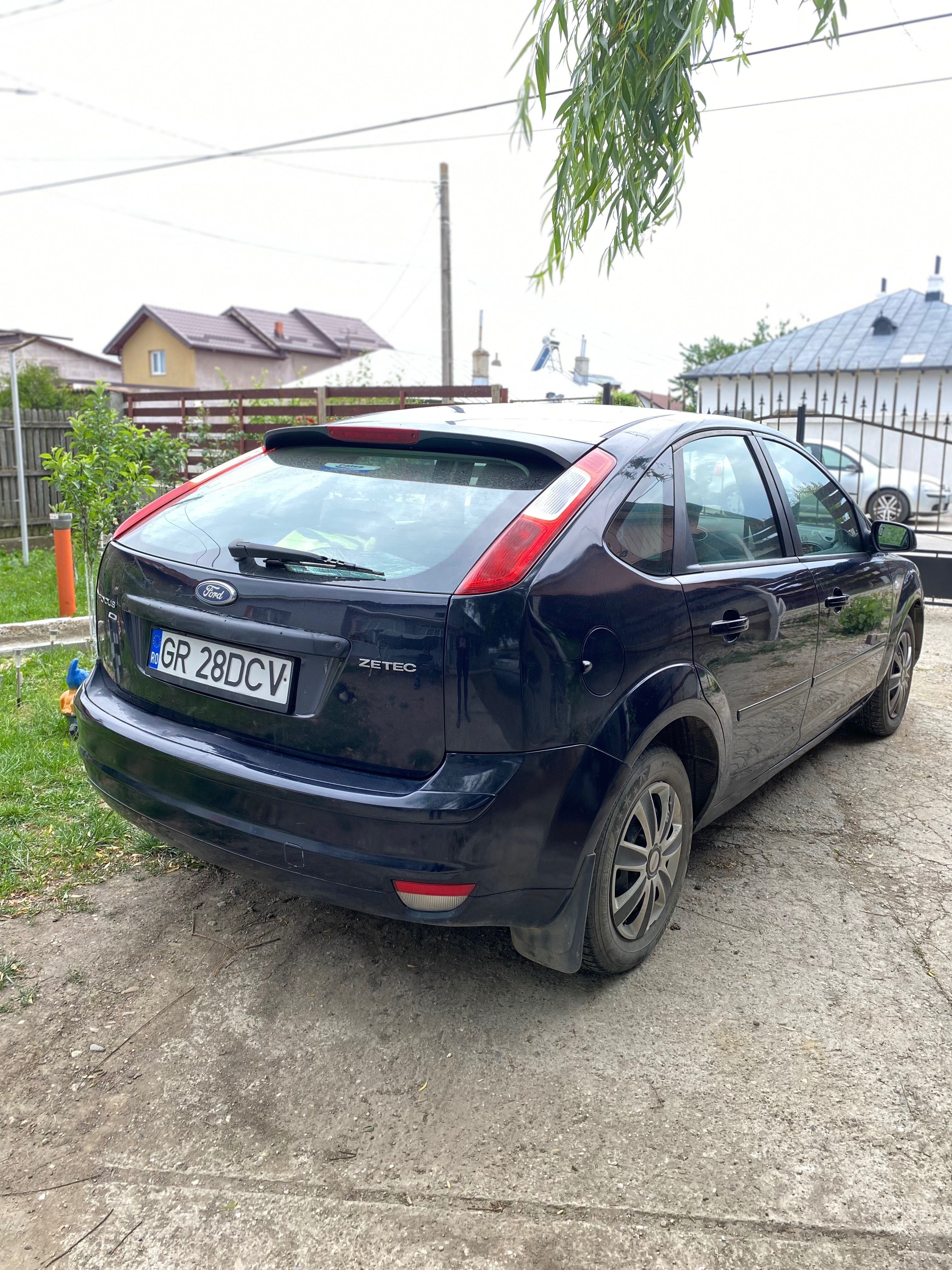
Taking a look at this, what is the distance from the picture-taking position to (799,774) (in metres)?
4.67

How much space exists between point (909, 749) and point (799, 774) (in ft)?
2.69

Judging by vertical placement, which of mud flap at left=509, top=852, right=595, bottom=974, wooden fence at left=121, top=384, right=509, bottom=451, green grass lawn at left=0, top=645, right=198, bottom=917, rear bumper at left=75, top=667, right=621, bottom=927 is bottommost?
green grass lawn at left=0, top=645, right=198, bottom=917

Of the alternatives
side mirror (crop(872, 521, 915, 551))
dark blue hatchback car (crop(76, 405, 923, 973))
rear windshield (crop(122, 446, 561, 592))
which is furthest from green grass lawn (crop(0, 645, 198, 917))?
side mirror (crop(872, 521, 915, 551))

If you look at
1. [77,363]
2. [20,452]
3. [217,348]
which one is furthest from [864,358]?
[77,363]

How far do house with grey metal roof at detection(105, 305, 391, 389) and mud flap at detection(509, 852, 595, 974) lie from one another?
148 ft

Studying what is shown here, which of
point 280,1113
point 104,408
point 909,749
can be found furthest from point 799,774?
point 104,408

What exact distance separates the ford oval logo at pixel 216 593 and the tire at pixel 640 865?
1.14 meters

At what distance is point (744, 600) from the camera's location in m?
3.17

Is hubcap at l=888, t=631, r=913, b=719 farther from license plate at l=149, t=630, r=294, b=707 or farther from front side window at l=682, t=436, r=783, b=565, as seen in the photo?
license plate at l=149, t=630, r=294, b=707

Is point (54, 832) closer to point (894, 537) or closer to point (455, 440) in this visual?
point (455, 440)

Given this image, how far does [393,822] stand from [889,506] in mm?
17559

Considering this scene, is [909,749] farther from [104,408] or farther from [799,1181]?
[104,408]

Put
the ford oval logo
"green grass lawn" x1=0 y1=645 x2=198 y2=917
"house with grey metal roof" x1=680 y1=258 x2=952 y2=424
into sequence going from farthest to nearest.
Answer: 1. "house with grey metal roof" x1=680 y1=258 x2=952 y2=424
2. "green grass lawn" x1=0 y1=645 x2=198 y2=917
3. the ford oval logo

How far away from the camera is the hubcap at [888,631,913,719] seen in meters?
5.07
